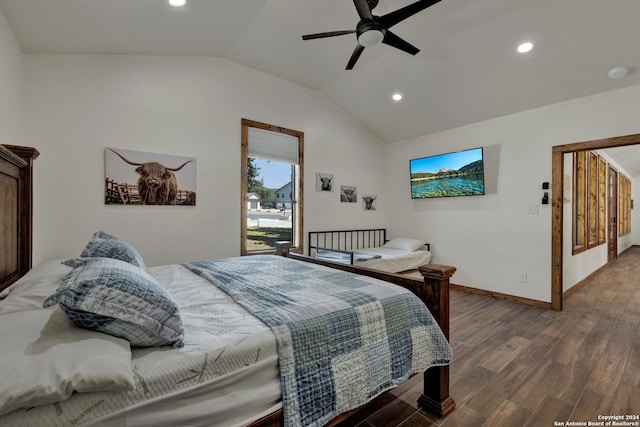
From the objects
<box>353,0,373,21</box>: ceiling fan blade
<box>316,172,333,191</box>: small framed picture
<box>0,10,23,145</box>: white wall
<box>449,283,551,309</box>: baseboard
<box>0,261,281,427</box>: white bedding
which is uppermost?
<box>353,0,373,21</box>: ceiling fan blade

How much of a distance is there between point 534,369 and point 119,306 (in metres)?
2.73

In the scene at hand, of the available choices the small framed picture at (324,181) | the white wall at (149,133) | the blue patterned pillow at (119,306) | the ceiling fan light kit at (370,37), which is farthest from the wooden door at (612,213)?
the blue patterned pillow at (119,306)

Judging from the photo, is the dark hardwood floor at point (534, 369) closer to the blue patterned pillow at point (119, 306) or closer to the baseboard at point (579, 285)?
the baseboard at point (579, 285)

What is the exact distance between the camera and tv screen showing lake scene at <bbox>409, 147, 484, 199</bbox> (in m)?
4.09


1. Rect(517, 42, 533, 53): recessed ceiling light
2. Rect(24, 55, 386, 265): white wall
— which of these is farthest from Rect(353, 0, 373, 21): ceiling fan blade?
Rect(24, 55, 386, 265): white wall

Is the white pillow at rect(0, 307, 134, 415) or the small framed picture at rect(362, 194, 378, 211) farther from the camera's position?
the small framed picture at rect(362, 194, 378, 211)

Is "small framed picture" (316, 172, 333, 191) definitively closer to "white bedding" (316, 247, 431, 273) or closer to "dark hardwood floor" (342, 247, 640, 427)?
"white bedding" (316, 247, 431, 273)

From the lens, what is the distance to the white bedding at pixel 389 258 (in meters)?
3.87

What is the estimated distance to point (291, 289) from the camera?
1681mm

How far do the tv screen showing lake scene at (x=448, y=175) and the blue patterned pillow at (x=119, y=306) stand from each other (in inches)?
165

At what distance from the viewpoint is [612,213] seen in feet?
21.7

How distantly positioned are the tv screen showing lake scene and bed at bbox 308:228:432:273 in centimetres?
88

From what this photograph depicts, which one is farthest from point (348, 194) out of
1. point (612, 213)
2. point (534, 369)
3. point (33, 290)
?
point (612, 213)

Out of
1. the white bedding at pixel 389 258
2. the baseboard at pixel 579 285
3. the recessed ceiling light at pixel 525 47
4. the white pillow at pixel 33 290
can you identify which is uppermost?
the recessed ceiling light at pixel 525 47
